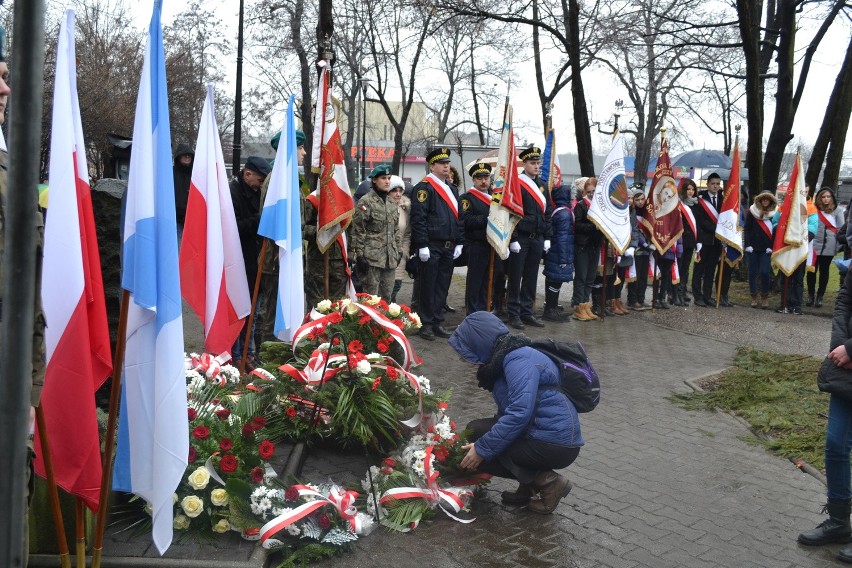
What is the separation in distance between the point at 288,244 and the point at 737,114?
36862 millimetres

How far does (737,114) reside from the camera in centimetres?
3903

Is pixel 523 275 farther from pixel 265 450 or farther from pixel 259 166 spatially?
pixel 265 450

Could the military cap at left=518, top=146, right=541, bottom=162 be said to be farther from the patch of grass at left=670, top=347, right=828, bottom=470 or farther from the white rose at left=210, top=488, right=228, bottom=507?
the white rose at left=210, top=488, right=228, bottom=507

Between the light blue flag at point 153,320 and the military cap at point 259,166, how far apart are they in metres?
4.36

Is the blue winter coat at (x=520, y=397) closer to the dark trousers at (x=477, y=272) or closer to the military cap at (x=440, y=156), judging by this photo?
the military cap at (x=440, y=156)

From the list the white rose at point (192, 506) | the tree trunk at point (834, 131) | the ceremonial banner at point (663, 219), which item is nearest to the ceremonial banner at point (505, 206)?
the ceremonial banner at point (663, 219)

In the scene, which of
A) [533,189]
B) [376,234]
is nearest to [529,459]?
[376,234]

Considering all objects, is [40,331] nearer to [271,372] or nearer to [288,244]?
[271,372]

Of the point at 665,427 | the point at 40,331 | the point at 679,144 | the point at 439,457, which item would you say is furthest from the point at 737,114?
the point at 40,331

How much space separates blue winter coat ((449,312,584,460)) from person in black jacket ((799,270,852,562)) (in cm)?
138

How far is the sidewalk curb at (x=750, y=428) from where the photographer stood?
19.5 feet

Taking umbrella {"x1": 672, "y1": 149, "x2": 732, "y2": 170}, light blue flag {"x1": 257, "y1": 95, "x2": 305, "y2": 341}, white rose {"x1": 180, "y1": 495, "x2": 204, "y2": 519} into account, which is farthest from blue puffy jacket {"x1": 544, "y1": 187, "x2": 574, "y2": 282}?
umbrella {"x1": 672, "y1": 149, "x2": 732, "y2": 170}

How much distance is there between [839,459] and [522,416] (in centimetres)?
177

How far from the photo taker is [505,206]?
10930 millimetres
